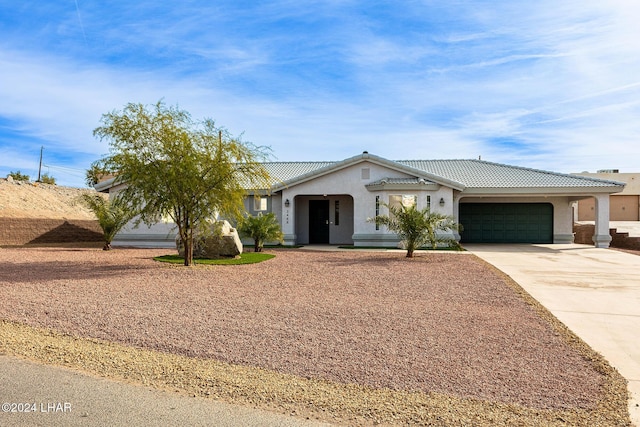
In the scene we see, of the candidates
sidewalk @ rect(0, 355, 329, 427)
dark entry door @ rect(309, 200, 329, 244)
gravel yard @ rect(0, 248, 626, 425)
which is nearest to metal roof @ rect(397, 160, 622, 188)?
dark entry door @ rect(309, 200, 329, 244)

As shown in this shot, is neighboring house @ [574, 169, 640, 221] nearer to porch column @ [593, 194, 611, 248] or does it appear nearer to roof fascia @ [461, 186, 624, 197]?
porch column @ [593, 194, 611, 248]

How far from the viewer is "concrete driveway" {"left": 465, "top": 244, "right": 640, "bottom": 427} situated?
6102 mm

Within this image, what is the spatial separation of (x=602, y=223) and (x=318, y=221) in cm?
1416

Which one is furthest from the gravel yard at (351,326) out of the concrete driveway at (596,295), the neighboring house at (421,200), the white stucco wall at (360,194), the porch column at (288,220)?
the porch column at (288,220)

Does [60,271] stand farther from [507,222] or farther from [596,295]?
[507,222]

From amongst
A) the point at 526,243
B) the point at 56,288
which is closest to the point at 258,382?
the point at 56,288

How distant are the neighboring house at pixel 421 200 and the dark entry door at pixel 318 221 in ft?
0.18

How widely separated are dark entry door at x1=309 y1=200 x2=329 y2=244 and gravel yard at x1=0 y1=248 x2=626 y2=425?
13.7 meters

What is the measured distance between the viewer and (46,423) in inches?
153

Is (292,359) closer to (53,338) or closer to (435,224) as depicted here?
(53,338)

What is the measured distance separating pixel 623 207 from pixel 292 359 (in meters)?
42.2

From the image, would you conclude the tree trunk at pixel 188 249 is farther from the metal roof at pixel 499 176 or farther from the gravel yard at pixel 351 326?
the metal roof at pixel 499 176

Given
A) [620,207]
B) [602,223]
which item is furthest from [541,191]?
[620,207]

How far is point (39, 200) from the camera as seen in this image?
136 feet
